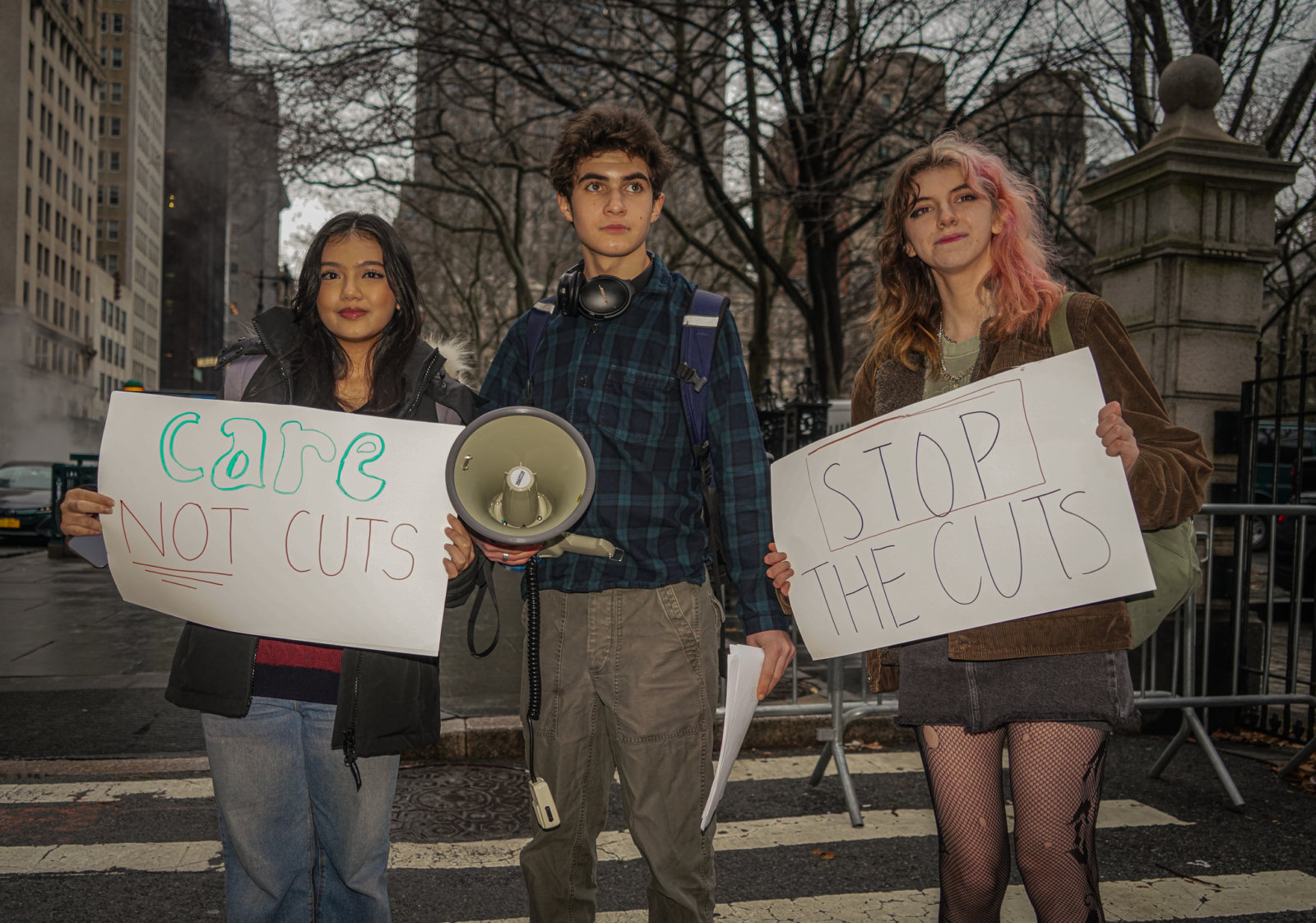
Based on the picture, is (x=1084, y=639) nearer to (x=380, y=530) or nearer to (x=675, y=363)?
(x=675, y=363)

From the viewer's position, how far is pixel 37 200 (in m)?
61.6

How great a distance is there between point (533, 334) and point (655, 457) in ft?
1.59

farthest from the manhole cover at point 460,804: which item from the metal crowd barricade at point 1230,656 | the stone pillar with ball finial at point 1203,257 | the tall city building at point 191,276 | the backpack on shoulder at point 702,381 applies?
the tall city building at point 191,276

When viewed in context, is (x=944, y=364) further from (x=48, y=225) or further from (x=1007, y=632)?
(x=48, y=225)

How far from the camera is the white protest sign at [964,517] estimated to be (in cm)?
215

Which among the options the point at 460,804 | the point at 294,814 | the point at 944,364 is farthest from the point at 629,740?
the point at 460,804

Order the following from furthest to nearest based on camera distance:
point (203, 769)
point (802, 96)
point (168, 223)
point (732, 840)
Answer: point (168, 223)
point (802, 96)
point (203, 769)
point (732, 840)

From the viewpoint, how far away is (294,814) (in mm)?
2314

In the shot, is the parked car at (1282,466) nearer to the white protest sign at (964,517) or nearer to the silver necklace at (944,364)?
the silver necklace at (944,364)

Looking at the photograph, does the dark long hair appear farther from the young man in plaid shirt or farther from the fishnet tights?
the fishnet tights

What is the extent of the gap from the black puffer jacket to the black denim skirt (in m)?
1.09

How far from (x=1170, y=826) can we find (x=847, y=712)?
151 cm

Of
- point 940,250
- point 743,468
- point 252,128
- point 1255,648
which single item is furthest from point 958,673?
point 252,128

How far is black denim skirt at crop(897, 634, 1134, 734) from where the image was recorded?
85.6 inches
